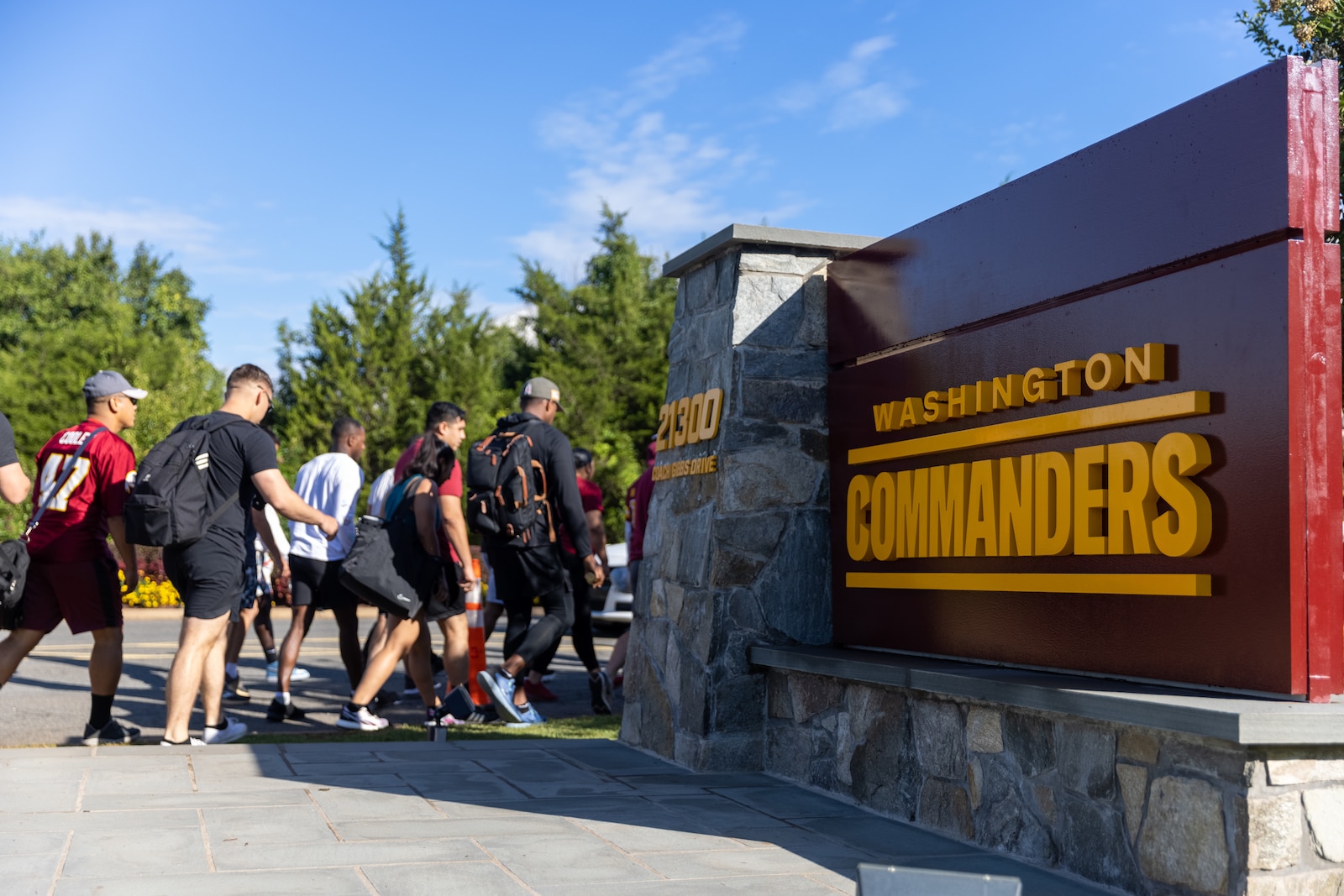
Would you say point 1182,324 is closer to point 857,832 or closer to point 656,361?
point 857,832

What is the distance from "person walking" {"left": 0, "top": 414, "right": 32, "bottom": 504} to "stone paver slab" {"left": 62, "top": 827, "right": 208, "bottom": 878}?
217 centimetres

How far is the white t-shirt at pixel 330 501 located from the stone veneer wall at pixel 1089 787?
11.9 ft

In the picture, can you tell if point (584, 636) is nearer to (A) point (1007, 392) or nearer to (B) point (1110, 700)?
(A) point (1007, 392)

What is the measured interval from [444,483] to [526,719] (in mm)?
1480

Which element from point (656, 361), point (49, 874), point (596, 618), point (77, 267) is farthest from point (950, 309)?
point (77, 267)

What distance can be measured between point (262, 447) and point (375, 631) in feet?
7.81

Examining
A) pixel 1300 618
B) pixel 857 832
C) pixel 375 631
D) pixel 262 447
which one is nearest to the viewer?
pixel 1300 618

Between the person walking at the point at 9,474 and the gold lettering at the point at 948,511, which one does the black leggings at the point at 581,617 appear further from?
the gold lettering at the point at 948,511

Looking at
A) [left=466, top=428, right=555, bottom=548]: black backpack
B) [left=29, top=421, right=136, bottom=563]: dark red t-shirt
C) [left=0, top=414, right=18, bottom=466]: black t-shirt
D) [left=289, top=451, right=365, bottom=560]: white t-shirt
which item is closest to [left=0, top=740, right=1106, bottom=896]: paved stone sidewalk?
[left=29, top=421, right=136, bottom=563]: dark red t-shirt

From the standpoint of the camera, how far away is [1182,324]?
12.1 feet

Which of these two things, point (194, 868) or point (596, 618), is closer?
point (194, 868)

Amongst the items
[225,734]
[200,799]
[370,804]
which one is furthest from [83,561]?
[370,804]

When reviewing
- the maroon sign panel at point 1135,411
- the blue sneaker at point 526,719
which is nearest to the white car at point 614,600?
the blue sneaker at point 526,719

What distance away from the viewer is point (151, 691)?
9.20 metres
